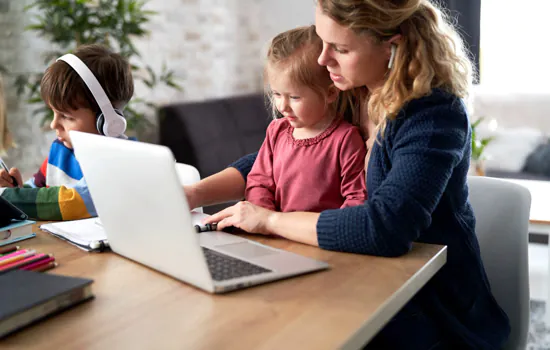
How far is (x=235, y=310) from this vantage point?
85cm

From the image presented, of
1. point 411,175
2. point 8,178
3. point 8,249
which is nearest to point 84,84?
point 8,178

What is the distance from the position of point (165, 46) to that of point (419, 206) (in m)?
3.06

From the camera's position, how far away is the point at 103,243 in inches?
44.6

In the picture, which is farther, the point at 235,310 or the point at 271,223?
the point at 271,223

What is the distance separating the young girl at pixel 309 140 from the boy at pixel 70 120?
411 millimetres

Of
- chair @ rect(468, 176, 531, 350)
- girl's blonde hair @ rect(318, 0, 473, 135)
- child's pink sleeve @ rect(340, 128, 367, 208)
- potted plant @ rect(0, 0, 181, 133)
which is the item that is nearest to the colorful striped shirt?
child's pink sleeve @ rect(340, 128, 367, 208)

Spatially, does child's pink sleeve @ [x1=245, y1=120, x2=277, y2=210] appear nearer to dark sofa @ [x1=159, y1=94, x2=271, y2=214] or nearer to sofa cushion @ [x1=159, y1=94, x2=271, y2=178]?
dark sofa @ [x1=159, y1=94, x2=271, y2=214]

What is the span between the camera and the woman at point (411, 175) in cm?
107

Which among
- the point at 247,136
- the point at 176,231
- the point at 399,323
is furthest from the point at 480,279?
the point at 247,136

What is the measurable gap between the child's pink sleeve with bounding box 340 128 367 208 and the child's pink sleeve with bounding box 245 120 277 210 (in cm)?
18

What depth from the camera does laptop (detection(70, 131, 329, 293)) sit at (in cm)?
87

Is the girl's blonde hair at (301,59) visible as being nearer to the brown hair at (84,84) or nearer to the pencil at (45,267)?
the brown hair at (84,84)

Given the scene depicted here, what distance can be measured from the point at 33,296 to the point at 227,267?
0.30 m

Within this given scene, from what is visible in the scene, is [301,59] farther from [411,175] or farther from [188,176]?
[188,176]
